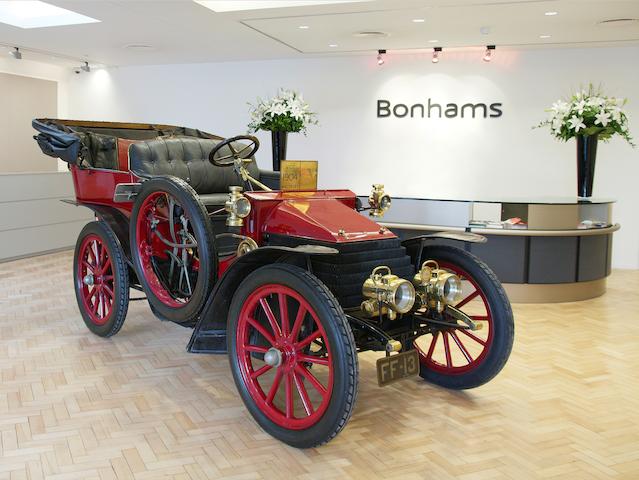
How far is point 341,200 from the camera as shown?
160 inches

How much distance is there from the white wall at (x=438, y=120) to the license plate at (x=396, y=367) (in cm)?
617

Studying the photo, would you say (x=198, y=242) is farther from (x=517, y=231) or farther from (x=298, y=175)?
(x=517, y=231)

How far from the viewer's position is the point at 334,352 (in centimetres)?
287

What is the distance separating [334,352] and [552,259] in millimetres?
4049

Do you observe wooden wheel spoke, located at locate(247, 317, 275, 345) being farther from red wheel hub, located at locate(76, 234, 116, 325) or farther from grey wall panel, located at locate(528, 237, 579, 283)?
grey wall panel, located at locate(528, 237, 579, 283)

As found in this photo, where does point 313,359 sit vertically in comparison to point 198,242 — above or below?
below

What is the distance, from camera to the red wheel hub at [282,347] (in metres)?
3.07

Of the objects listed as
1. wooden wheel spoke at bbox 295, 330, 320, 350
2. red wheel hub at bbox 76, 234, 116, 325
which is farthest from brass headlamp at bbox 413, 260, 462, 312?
red wheel hub at bbox 76, 234, 116, 325

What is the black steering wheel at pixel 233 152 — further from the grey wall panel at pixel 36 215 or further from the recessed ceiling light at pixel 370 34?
the grey wall panel at pixel 36 215

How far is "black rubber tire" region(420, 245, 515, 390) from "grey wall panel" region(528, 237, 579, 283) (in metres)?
2.67

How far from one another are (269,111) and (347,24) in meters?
1.41

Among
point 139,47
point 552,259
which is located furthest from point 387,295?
point 139,47

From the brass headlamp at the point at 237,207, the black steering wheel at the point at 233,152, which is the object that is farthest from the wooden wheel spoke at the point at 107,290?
the brass headlamp at the point at 237,207

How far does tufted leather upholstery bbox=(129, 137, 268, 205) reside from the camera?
180 inches
